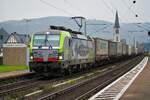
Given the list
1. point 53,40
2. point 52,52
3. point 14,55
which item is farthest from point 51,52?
point 14,55

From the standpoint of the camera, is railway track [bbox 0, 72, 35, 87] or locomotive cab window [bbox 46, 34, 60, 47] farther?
locomotive cab window [bbox 46, 34, 60, 47]

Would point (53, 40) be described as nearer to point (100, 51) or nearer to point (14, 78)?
point (14, 78)

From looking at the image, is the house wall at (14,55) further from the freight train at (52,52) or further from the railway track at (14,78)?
the freight train at (52,52)

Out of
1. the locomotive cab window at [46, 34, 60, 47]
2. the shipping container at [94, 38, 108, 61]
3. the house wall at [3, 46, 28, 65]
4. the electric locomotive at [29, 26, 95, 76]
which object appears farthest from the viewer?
the house wall at [3, 46, 28, 65]

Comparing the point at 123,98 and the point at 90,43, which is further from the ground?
the point at 90,43

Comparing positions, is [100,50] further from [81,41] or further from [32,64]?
[32,64]

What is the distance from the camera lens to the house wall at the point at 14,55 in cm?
5081

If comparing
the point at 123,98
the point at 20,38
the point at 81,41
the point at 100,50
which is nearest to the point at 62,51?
the point at 81,41

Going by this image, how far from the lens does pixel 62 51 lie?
89.8 feet

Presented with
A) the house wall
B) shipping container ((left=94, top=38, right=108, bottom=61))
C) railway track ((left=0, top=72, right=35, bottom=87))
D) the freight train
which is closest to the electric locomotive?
the freight train

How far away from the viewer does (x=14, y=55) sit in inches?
2026

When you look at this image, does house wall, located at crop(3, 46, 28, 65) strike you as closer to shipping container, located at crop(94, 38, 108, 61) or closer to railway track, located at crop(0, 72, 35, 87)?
shipping container, located at crop(94, 38, 108, 61)

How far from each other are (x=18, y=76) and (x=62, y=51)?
4.53 meters

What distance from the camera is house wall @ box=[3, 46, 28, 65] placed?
167 ft
